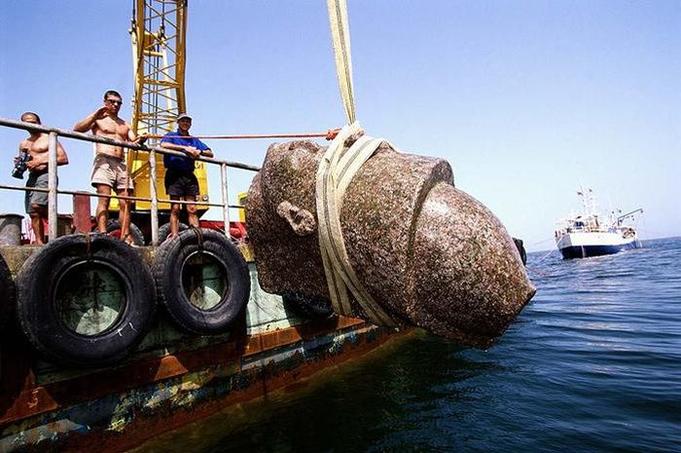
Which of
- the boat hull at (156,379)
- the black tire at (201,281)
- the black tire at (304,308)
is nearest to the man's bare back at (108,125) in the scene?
the black tire at (201,281)

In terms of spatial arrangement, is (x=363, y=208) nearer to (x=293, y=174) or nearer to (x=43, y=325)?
(x=293, y=174)

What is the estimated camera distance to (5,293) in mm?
2953

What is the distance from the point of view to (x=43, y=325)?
9.93 feet

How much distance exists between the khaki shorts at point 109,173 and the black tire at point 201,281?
1.85 metres

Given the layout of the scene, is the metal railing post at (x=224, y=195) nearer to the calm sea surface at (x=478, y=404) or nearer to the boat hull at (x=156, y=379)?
the boat hull at (x=156, y=379)

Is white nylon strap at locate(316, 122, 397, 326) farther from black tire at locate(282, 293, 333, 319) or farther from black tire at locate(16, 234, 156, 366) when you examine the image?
black tire at locate(282, 293, 333, 319)

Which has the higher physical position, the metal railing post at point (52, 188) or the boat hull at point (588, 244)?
the metal railing post at point (52, 188)

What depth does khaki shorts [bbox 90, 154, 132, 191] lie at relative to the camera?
508 centimetres

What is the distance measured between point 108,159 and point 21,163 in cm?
117

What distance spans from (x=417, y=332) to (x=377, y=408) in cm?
409

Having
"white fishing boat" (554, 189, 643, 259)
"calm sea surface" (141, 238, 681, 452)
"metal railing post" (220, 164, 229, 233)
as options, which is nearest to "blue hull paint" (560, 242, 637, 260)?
"white fishing boat" (554, 189, 643, 259)

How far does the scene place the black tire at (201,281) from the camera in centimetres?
389

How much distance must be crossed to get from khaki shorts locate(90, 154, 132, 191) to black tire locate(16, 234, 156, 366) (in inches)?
79.3

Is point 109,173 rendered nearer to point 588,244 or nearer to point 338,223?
point 338,223
